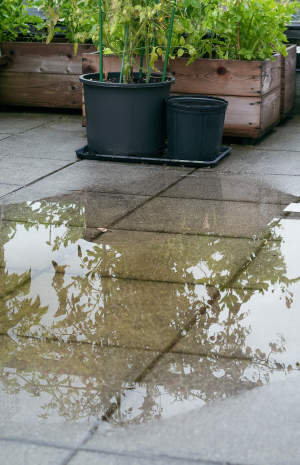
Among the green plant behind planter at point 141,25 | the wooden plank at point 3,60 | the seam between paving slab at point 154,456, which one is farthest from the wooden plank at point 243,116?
the seam between paving slab at point 154,456

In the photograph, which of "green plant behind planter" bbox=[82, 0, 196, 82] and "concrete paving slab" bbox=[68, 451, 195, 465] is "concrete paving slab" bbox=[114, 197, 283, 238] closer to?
"green plant behind planter" bbox=[82, 0, 196, 82]

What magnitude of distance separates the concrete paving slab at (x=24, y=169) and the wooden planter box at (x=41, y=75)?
2.47 m

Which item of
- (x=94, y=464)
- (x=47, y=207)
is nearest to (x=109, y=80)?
(x=47, y=207)

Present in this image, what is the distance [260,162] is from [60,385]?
149 inches

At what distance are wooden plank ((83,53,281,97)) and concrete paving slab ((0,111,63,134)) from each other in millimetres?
1404

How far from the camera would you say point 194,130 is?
201 inches

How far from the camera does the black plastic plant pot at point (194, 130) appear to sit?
504 cm

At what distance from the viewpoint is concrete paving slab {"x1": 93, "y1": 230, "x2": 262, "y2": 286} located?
9.98ft

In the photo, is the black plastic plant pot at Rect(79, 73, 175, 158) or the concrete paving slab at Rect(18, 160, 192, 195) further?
the black plastic plant pot at Rect(79, 73, 175, 158)

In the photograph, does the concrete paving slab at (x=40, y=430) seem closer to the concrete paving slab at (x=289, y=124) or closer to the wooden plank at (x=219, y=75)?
the wooden plank at (x=219, y=75)

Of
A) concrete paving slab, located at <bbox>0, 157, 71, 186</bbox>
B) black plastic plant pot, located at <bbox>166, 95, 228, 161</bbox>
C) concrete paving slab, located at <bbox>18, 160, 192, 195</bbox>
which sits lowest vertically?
concrete paving slab, located at <bbox>18, 160, 192, 195</bbox>

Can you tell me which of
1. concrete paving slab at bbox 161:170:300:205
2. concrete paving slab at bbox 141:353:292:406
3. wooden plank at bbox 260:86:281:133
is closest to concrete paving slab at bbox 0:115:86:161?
concrete paving slab at bbox 161:170:300:205

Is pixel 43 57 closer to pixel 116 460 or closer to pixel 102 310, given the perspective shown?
pixel 102 310

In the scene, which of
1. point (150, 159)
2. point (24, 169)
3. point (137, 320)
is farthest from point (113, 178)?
point (137, 320)
